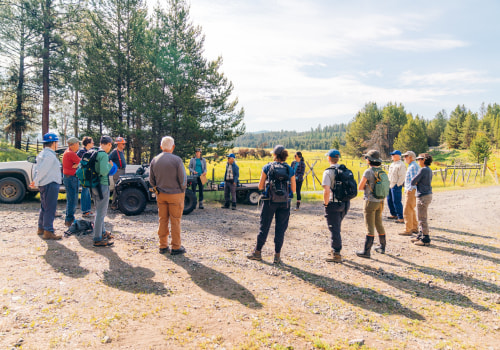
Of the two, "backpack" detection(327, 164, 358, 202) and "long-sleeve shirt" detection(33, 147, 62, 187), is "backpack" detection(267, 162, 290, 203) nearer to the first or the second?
"backpack" detection(327, 164, 358, 202)

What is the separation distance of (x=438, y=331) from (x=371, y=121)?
7772 centimetres

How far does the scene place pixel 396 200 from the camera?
9.20m

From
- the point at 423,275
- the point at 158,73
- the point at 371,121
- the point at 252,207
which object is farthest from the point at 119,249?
the point at 371,121

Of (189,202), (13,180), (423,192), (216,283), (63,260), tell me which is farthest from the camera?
(13,180)

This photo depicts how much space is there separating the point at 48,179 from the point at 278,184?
4.46m

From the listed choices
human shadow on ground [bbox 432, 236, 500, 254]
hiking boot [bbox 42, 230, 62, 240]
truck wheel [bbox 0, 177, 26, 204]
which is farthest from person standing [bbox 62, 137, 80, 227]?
human shadow on ground [bbox 432, 236, 500, 254]

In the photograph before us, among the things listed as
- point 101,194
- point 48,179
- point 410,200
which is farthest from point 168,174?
point 410,200

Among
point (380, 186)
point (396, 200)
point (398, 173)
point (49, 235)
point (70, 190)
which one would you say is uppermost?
point (398, 173)

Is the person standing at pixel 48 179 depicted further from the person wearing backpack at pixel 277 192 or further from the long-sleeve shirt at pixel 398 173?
the long-sleeve shirt at pixel 398 173

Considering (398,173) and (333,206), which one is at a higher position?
(398,173)

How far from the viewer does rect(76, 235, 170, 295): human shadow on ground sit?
4.11m

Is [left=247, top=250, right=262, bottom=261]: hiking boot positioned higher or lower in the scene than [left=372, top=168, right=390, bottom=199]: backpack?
lower

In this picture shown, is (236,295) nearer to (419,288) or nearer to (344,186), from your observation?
(344,186)

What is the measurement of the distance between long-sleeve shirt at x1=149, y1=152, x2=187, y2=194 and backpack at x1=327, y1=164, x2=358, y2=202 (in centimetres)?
272
